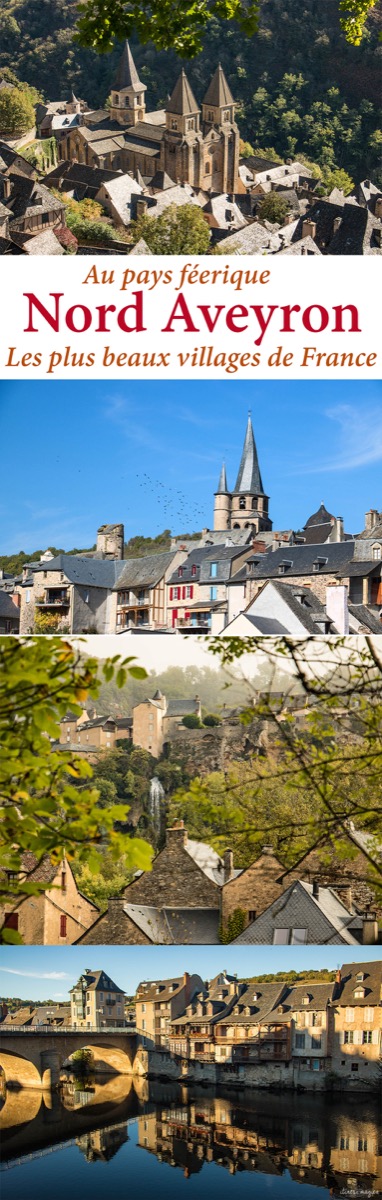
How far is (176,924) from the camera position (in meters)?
9.34

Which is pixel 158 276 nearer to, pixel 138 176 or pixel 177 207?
pixel 177 207

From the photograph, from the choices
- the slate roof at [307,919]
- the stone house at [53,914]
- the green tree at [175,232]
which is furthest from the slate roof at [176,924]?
the green tree at [175,232]

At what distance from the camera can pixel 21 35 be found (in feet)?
248

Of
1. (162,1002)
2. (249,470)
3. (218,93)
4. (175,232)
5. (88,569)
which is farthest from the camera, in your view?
(218,93)

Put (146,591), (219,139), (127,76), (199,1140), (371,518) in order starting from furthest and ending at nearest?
(127,76), (219,139), (371,518), (146,591), (199,1140)

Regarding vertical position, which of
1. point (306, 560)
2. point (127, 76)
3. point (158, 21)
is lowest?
point (306, 560)

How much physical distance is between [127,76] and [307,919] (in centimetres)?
6729

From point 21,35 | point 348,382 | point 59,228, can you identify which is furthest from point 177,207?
point 348,382

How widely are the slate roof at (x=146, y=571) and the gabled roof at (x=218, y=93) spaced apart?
194 ft

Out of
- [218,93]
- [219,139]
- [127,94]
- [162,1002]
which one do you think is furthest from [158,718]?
[127,94]

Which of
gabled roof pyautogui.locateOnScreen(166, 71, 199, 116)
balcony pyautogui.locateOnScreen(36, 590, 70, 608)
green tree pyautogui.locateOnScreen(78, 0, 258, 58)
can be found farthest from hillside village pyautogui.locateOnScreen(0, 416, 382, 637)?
gabled roof pyautogui.locateOnScreen(166, 71, 199, 116)

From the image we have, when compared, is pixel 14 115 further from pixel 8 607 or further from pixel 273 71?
pixel 8 607

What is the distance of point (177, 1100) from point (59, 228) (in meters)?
36.0

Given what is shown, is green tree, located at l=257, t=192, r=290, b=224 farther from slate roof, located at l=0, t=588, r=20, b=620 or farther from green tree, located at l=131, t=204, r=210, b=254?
slate roof, located at l=0, t=588, r=20, b=620
